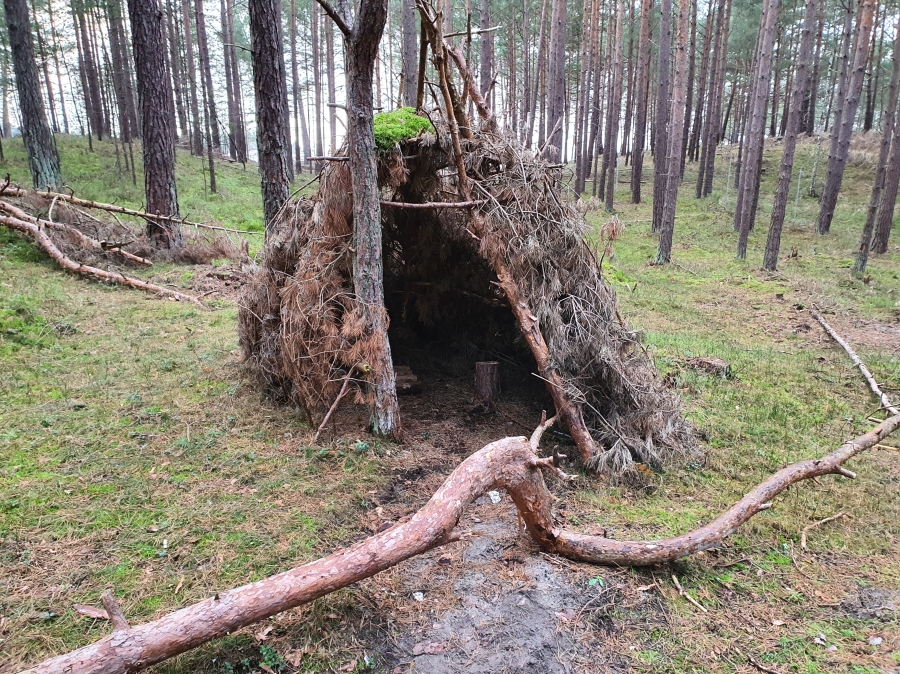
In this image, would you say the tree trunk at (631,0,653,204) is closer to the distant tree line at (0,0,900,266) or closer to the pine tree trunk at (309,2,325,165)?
the distant tree line at (0,0,900,266)

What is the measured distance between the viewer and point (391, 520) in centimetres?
389

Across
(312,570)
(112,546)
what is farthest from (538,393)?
(112,546)

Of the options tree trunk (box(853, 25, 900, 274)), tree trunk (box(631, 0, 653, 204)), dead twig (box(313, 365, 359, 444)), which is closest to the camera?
dead twig (box(313, 365, 359, 444))

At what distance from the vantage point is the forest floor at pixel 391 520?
285 cm

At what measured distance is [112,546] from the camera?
3.28m

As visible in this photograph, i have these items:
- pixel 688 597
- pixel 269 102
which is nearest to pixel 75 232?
pixel 269 102

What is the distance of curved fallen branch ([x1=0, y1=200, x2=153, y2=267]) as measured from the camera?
9.43 meters

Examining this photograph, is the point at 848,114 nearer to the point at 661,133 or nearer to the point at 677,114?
the point at 661,133

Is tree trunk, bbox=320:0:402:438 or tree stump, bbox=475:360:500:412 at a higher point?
tree trunk, bbox=320:0:402:438

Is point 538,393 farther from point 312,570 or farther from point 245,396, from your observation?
point 312,570

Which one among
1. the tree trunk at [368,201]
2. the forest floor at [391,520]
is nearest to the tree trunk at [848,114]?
the forest floor at [391,520]

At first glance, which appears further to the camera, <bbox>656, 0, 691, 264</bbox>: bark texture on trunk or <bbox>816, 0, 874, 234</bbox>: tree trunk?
<bbox>816, 0, 874, 234</bbox>: tree trunk

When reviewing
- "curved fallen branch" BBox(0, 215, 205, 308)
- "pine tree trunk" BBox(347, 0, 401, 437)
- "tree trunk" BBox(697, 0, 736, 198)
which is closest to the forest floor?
"pine tree trunk" BBox(347, 0, 401, 437)

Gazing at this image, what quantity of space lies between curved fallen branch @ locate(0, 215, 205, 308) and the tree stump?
18.4ft
